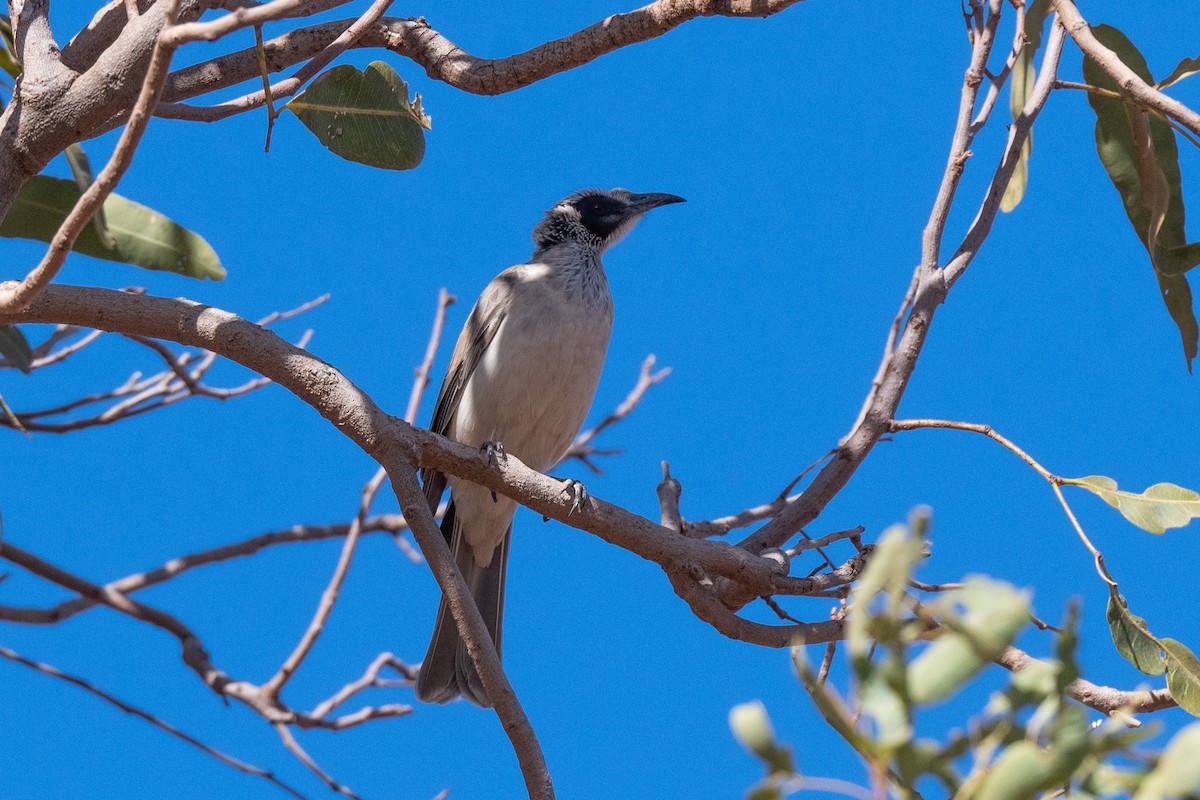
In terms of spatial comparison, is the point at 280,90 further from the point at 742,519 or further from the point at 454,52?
the point at 742,519

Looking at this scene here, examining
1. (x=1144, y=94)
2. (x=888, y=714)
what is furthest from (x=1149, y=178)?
(x=888, y=714)

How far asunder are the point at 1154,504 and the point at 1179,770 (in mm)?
2413

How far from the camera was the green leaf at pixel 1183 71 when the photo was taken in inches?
140

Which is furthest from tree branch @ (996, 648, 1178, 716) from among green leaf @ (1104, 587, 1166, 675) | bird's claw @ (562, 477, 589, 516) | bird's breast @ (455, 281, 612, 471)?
bird's breast @ (455, 281, 612, 471)

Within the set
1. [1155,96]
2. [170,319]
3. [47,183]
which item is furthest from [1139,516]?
[47,183]

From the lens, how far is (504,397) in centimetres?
546

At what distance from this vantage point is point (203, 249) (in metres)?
3.64

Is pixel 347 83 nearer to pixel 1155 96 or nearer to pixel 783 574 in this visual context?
pixel 783 574

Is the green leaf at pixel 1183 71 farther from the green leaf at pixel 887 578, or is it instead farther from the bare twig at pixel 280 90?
the green leaf at pixel 887 578

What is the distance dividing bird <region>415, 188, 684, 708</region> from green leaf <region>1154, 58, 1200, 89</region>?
2715 mm

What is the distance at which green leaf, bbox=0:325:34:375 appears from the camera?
351 cm

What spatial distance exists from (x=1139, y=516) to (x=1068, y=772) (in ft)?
7.67

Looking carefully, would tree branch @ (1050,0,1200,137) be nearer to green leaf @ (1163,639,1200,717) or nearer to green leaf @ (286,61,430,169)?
green leaf @ (1163,639,1200,717)

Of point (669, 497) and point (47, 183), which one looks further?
point (669, 497)
